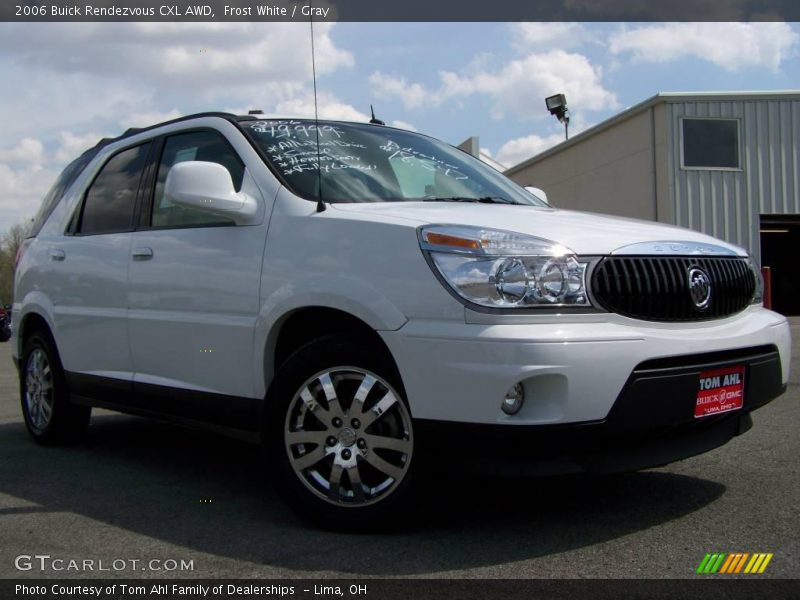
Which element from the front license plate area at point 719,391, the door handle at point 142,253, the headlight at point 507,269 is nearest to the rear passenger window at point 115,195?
the door handle at point 142,253

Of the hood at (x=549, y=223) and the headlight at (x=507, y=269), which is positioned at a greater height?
the hood at (x=549, y=223)

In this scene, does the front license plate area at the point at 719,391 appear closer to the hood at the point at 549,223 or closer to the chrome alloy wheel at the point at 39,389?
the hood at the point at 549,223

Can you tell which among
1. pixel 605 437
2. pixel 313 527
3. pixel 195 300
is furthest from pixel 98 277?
pixel 605 437

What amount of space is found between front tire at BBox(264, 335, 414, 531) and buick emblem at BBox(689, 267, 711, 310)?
123 cm

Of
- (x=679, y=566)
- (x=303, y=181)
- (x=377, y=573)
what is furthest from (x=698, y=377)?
(x=303, y=181)

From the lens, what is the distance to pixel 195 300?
4160mm

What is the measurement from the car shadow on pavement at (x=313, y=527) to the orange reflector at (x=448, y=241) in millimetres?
912

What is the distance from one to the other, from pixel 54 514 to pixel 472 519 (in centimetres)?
192

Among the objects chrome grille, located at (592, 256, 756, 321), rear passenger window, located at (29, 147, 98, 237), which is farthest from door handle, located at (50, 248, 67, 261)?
chrome grille, located at (592, 256, 756, 321)

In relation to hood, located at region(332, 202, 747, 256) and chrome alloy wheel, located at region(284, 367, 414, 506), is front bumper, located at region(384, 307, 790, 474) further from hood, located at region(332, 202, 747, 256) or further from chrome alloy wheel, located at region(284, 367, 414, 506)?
hood, located at region(332, 202, 747, 256)

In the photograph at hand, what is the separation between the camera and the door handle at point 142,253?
178 inches

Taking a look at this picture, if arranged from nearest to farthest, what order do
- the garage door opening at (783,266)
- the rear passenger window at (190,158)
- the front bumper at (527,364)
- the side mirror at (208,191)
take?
the front bumper at (527,364), the side mirror at (208,191), the rear passenger window at (190,158), the garage door opening at (783,266)

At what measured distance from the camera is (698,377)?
333cm
